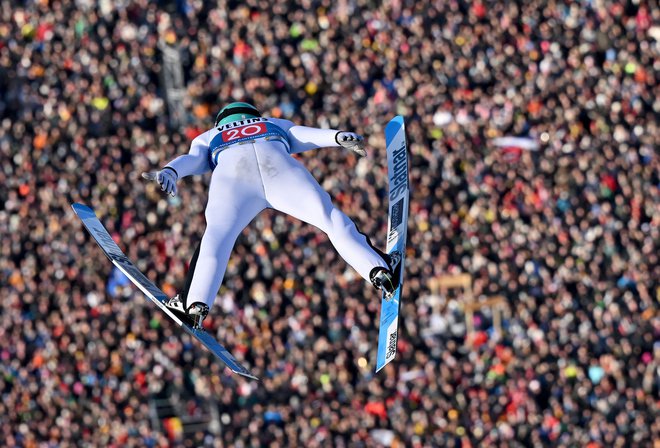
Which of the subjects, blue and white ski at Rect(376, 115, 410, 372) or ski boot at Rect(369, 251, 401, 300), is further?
blue and white ski at Rect(376, 115, 410, 372)

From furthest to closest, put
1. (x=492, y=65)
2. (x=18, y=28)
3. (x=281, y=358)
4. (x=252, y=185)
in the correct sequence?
(x=18, y=28)
(x=492, y=65)
(x=281, y=358)
(x=252, y=185)

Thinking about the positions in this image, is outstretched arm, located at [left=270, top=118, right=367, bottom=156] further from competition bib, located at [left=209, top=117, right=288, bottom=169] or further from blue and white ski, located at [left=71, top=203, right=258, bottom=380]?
blue and white ski, located at [left=71, top=203, right=258, bottom=380]

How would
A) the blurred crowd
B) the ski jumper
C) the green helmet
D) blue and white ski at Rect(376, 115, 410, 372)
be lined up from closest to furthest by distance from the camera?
the ski jumper, blue and white ski at Rect(376, 115, 410, 372), the green helmet, the blurred crowd

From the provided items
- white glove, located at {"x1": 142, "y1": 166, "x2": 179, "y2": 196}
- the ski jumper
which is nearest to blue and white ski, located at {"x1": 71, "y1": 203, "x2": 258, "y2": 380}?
the ski jumper

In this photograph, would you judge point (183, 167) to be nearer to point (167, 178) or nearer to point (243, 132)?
point (167, 178)

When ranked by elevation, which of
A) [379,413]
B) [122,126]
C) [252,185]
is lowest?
[379,413]

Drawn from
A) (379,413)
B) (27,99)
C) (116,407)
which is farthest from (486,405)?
(27,99)

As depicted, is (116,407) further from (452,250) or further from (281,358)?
(452,250)

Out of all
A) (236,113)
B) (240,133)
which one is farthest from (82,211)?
(240,133)
